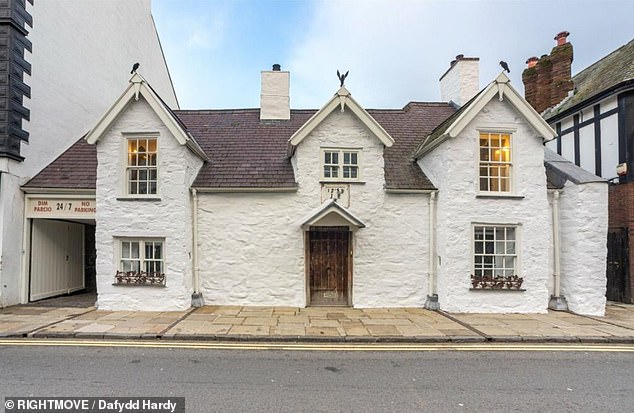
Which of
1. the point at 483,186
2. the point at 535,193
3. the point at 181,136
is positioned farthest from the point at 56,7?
the point at 535,193

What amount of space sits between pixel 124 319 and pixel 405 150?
34.3 feet

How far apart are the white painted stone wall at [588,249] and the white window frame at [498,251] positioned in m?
1.71

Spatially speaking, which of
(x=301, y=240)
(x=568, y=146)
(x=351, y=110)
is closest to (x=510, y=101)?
(x=351, y=110)

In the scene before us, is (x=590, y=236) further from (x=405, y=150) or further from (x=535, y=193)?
(x=405, y=150)

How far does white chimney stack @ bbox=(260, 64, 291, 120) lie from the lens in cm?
1462

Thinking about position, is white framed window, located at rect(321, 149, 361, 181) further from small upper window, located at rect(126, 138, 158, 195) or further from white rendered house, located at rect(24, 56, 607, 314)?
small upper window, located at rect(126, 138, 158, 195)

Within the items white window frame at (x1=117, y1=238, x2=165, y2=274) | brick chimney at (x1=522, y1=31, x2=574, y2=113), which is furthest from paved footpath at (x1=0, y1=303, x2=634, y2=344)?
brick chimney at (x1=522, y1=31, x2=574, y2=113)

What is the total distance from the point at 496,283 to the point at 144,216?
35.3ft

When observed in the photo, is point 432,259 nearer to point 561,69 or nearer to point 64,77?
point 561,69

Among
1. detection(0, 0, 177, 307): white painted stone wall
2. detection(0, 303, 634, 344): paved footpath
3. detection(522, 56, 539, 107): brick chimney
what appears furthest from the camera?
detection(522, 56, 539, 107): brick chimney

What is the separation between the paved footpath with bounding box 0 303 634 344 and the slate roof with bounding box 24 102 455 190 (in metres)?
3.85

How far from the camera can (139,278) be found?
10.6 metres

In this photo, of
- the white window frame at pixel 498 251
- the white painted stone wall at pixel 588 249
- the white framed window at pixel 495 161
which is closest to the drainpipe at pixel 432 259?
the white window frame at pixel 498 251

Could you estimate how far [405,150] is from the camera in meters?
13.0
